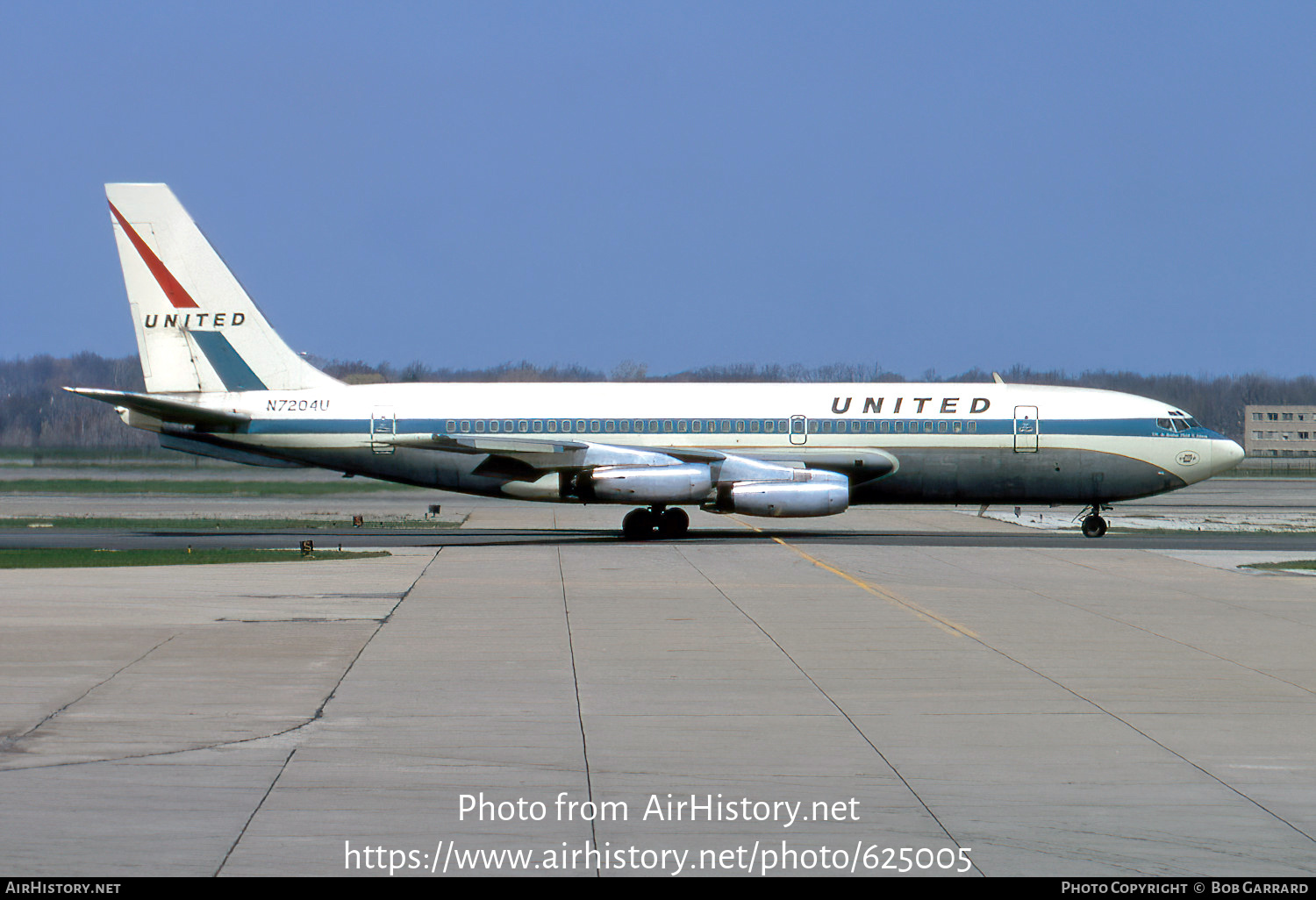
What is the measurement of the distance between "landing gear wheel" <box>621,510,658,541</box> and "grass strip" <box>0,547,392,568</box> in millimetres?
8330

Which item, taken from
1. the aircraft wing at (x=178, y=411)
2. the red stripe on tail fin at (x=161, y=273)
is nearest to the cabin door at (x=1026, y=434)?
the aircraft wing at (x=178, y=411)

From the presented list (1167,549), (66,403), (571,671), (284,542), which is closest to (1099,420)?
(1167,549)

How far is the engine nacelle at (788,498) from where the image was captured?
3369 cm

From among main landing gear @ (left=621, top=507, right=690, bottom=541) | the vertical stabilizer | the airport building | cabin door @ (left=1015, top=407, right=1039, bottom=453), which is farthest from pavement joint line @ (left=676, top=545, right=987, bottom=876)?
the airport building

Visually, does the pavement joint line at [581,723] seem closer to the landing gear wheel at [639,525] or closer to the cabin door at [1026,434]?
the landing gear wheel at [639,525]

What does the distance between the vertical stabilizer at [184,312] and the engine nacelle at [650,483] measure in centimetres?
878

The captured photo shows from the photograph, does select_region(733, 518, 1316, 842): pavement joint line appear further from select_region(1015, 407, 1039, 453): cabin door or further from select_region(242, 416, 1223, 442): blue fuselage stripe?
select_region(1015, 407, 1039, 453): cabin door

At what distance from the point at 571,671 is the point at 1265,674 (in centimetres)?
756

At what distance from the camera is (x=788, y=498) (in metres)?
33.7

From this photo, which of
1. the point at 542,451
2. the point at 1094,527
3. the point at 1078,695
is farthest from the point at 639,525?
the point at 1078,695

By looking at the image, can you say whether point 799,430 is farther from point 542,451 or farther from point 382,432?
point 382,432

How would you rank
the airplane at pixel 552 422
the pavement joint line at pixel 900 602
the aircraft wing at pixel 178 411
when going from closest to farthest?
the pavement joint line at pixel 900 602, the aircraft wing at pixel 178 411, the airplane at pixel 552 422

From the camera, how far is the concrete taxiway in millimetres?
7707
